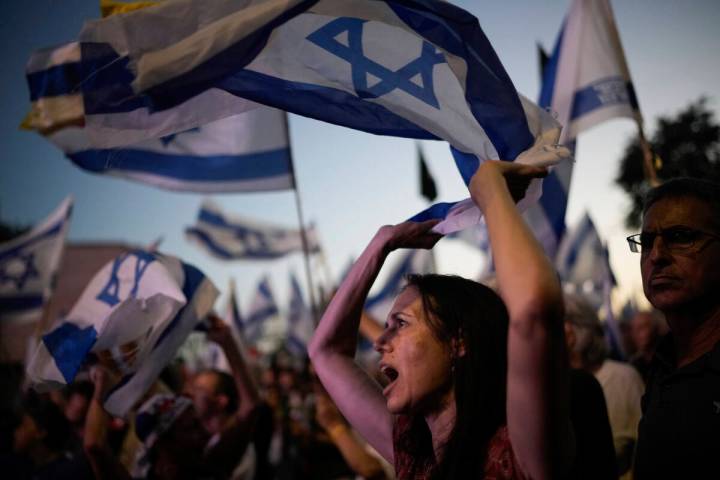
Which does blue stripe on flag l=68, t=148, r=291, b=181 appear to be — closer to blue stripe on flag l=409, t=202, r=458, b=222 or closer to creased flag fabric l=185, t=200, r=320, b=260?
blue stripe on flag l=409, t=202, r=458, b=222

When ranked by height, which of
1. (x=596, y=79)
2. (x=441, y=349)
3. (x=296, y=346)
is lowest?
(x=296, y=346)

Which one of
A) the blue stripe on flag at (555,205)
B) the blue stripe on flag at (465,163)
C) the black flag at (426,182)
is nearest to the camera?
the blue stripe on flag at (465,163)

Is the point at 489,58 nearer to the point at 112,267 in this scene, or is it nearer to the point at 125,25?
the point at 125,25

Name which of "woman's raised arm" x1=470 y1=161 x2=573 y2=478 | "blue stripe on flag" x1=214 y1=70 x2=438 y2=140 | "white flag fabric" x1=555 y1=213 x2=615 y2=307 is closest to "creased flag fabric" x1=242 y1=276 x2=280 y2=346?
"white flag fabric" x1=555 y1=213 x2=615 y2=307

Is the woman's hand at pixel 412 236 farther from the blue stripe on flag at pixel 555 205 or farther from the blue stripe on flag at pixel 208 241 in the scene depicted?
the blue stripe on flag at pixel 208 241

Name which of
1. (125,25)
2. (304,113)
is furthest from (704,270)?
(125,25)

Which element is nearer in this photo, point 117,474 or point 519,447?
point 519,447

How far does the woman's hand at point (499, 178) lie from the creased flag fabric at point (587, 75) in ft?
9.75

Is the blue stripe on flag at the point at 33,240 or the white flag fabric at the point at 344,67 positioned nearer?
the white flag fabric at the point at 344,67

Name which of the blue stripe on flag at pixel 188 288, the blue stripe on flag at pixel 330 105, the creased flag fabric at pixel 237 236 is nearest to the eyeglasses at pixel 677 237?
the blue stripe on flag at pixel 330 105

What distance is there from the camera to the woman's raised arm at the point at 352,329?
2215 millimetres

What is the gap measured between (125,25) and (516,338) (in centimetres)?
160

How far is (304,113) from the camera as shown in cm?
246

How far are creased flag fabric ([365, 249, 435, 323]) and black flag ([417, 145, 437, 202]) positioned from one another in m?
1.62
